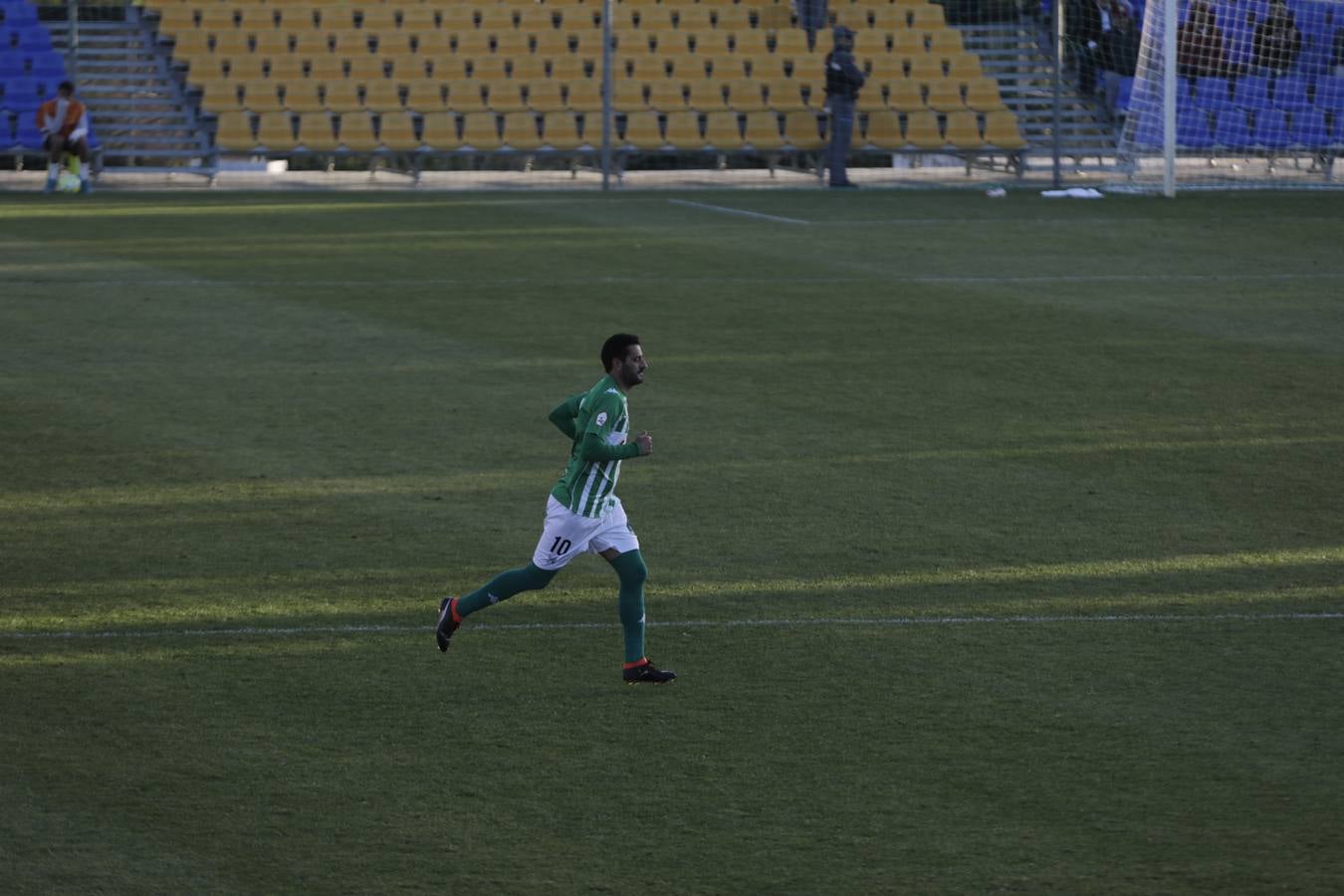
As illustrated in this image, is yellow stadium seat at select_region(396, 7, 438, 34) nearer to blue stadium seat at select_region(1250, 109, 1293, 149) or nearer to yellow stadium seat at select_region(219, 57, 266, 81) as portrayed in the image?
yellow stadium seat at select_region(219, 57, 266, 81)

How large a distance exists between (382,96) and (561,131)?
2.87 metres

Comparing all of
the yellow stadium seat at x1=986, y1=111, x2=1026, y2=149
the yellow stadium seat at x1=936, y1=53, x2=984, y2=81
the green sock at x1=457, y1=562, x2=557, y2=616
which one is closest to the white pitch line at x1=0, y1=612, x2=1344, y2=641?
the green sock at x1=457, y1=562, x2=557, y2=616

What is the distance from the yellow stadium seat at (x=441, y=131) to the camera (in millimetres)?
28469

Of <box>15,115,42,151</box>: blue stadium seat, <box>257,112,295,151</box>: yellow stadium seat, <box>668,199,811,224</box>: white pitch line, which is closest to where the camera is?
<box>668,199,811,224</box>: white pitch line

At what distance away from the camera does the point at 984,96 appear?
97.8ft

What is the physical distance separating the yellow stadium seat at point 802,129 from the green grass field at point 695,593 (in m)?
12.2

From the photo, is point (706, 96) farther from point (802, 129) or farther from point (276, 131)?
point (276, 131)

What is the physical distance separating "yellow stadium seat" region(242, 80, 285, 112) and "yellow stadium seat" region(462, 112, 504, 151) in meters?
2.80

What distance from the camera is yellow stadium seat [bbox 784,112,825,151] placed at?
28656mm

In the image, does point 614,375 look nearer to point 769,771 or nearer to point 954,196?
point 769,771

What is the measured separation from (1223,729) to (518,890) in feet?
8.07

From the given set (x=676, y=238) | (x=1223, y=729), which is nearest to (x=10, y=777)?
(x=1223, y=729)

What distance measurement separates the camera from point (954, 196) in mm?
26203

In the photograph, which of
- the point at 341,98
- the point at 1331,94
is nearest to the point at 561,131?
Result: the point at 341,98
